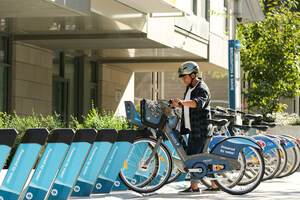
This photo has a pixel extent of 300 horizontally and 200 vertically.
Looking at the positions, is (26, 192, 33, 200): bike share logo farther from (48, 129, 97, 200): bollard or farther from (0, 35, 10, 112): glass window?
(0, 35, 10, 112): glass window

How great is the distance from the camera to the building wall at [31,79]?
19.2 m

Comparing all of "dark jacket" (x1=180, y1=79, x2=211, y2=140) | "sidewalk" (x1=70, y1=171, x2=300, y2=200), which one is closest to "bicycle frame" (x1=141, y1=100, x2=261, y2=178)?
"dark jacket" (x1=180, y1=79, x2=211, y2=140)

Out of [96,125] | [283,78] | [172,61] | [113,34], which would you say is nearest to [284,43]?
[283,78]

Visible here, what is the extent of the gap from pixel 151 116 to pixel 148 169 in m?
0.73

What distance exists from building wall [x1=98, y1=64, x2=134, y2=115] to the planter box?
6.40 m

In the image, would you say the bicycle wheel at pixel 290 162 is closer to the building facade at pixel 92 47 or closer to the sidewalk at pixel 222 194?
the sidewalk at pixel 222 194

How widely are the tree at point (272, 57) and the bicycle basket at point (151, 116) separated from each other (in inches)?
549

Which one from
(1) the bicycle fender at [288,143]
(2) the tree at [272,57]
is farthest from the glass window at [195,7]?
(1) the bicycle fender at [288,143]

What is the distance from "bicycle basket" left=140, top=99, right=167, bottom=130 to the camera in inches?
404

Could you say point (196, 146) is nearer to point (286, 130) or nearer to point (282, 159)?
point (282, 159)

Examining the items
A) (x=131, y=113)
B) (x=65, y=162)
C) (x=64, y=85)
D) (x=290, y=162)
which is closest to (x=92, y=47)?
(x=64, y=85)

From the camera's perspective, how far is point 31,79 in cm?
1995

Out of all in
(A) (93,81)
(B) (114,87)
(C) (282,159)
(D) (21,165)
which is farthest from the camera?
(B) (114,87)

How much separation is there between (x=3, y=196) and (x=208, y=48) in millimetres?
15888
